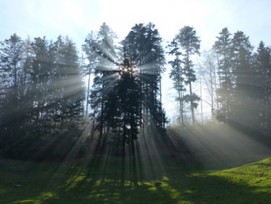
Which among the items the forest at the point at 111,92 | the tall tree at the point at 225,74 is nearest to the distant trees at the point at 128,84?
the forest at the point at 111,92

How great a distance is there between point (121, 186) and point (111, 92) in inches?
578

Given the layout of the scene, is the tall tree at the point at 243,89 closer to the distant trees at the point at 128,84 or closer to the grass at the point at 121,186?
the distant trees at the point at 128,84

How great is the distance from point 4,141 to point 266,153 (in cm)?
3105

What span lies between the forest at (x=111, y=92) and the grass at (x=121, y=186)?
6.43 metres

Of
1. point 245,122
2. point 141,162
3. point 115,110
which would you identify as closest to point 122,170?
point 141,162

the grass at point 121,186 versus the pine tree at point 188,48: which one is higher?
the pine tree at point 188,48

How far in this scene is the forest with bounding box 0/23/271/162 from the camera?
120ft

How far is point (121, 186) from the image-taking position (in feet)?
73.4

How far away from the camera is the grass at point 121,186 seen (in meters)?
15.4

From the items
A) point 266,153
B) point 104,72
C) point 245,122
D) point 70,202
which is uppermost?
point 104,72

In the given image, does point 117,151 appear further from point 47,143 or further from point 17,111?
point 17,111

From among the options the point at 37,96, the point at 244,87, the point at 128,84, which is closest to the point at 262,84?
the point at 244,87

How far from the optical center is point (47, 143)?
38.2m

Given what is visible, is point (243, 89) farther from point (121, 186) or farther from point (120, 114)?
point (121, 186)
